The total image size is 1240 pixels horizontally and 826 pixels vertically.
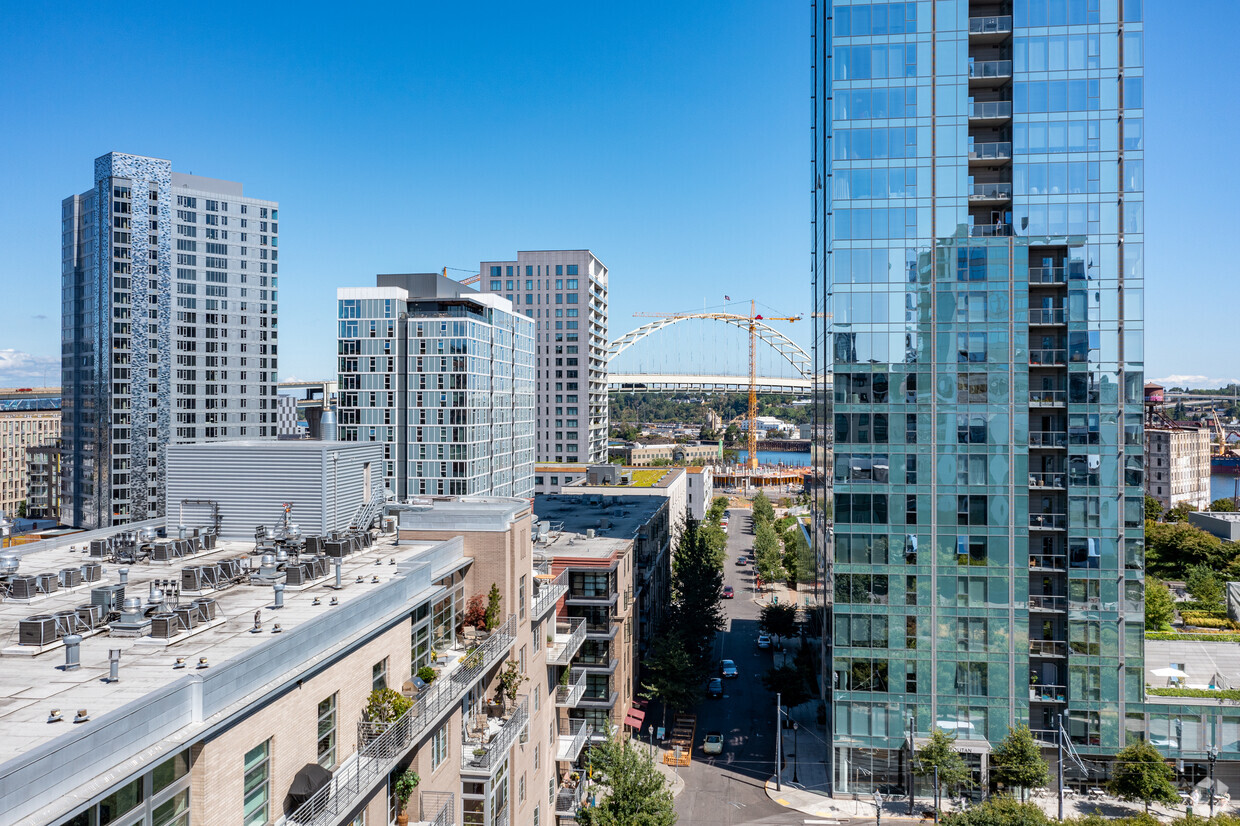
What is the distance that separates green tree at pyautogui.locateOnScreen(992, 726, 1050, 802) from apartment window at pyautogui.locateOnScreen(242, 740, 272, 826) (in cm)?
3491

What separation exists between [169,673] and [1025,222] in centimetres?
4183

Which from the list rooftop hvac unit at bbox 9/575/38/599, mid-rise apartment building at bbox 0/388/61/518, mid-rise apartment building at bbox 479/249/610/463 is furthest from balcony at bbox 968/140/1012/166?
mid-rise apartment building at bbox 0/388/61/518

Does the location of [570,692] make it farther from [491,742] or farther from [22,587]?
[22,587]

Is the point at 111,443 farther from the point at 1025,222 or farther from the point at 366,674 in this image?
the point at 1025,222

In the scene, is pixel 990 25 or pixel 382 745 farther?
pixel 990 25

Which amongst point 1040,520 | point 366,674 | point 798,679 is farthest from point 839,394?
point 366,674

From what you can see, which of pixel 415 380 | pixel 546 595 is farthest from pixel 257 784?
pixel 415 380

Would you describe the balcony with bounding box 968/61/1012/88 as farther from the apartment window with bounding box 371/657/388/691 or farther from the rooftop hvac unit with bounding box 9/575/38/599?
the rooftop hvac unit with bounding box 9/575/38/599

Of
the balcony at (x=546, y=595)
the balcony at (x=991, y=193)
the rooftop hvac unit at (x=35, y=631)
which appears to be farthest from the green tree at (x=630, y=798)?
the balcony at (x=991, y=193)

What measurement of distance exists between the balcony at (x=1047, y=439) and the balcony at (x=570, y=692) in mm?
26344

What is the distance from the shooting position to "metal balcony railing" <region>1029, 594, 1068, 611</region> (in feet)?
135

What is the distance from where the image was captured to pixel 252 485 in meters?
29.9

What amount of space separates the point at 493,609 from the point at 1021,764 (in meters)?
26.9

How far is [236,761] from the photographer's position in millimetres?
15016
